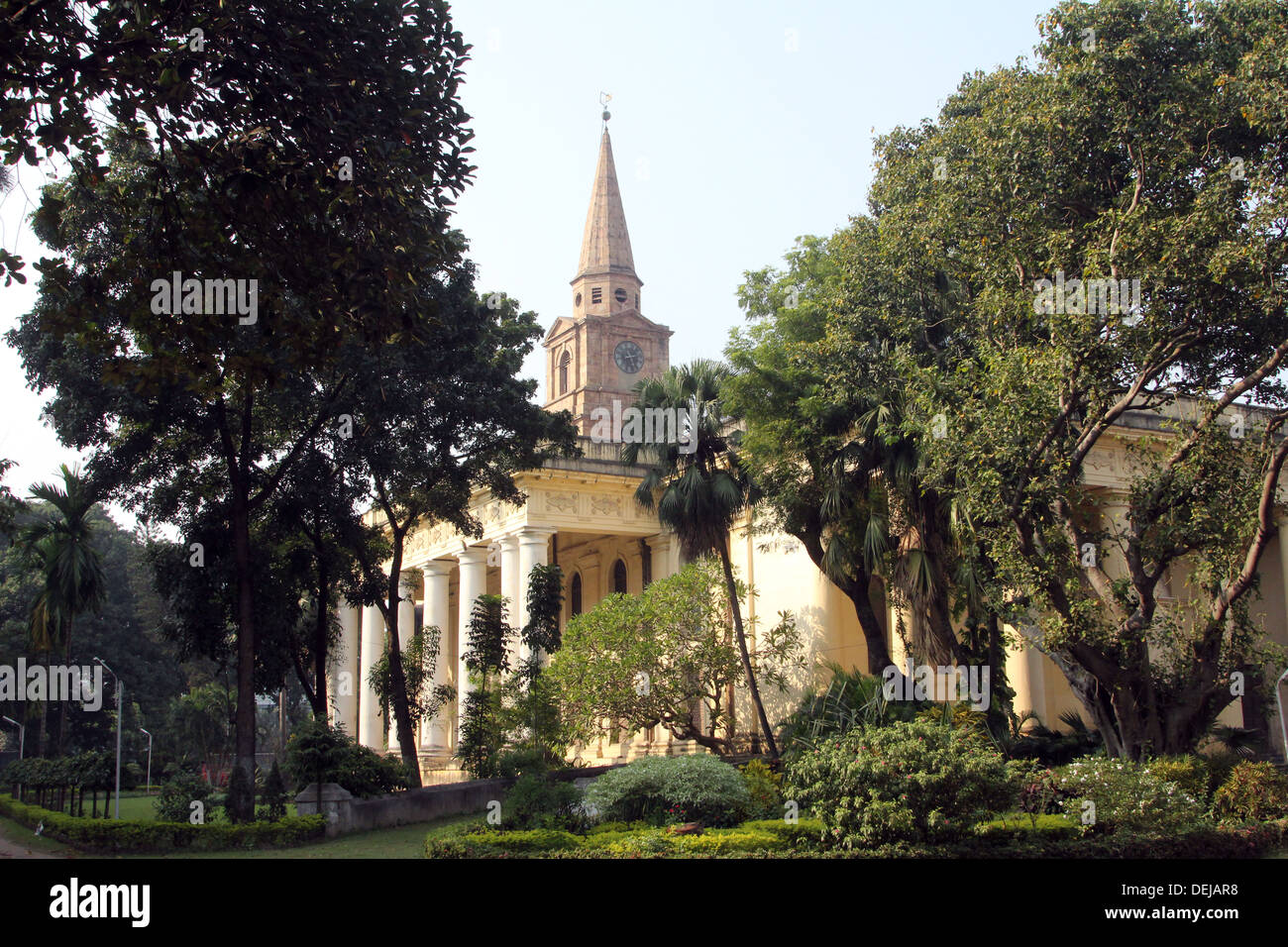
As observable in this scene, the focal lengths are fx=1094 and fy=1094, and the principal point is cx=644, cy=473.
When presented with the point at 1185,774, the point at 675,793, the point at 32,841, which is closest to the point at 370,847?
the point at 675,793

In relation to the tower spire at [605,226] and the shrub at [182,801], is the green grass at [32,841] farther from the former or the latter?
the tower spire at [605,226]

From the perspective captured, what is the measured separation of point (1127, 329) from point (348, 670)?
4123 centimetres

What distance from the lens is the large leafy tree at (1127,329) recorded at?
582 inches

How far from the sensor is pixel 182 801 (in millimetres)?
19844

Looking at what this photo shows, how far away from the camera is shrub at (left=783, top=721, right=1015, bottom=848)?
40.1ft

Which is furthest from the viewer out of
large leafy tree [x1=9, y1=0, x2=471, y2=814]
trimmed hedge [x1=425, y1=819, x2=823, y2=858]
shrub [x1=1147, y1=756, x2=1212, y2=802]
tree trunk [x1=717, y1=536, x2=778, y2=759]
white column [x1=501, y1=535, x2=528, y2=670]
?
white column [x1=501, y1=535, x2=528, y2=670]

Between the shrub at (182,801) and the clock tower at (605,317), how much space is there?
38.1 metres

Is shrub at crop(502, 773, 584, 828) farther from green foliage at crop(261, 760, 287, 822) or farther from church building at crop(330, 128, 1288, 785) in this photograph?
church building at crop(330, 128, 1288, 785)

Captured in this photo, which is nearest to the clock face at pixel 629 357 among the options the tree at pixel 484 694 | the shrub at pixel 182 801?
the tree at pixel 484 694

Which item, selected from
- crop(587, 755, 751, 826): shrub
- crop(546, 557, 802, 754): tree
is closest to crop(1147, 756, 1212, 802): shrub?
crop(587, 755, 751, 826): shrub

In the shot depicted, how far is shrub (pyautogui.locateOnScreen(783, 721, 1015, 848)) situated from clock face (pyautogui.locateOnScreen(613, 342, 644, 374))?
47.8m

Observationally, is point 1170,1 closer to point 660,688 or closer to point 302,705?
point 660,688

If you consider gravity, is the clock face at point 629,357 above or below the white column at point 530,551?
above

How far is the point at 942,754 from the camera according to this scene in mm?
12461
